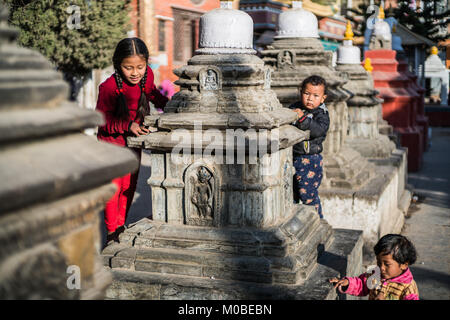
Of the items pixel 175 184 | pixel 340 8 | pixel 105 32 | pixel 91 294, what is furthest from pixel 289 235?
pixel 340 8

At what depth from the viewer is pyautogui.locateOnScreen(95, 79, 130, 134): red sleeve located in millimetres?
4008

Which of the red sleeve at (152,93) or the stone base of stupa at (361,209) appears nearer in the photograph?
the red sleeve at (152,93)

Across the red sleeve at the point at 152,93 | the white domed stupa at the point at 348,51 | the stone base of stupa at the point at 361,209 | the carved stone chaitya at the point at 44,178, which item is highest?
the white domed stupa at the point at 348,51

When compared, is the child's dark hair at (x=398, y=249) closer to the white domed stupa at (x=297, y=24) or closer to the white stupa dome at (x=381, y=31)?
the white domed stupa at (x=297, y=24)

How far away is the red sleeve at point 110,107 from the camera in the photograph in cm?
401

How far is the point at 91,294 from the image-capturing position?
185 centimetres

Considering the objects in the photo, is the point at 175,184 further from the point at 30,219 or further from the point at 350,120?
the point at 350,120

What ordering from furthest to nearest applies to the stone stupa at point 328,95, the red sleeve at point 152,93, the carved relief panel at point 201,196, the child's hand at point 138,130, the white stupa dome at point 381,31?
the white stupa dome at point 381,31 → the stone stupa at point 328,95 → the red sleeve at point 152,93 → the child's hand at point 138,130 → the carved relief panel at point 201,196

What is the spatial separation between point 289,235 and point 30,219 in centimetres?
220

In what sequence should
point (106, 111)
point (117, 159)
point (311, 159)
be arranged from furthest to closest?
1. point (311, 159)
2. point (106, 111)
3. point (117, 159)

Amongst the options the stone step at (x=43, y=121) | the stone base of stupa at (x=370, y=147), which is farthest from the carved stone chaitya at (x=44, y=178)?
the stone base of stupa at (x=370, y=147)

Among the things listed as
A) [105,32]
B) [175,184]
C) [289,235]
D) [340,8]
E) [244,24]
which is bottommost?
[289,235]

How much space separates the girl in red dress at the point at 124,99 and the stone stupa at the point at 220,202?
0.39 m

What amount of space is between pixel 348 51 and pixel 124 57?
469 cm
